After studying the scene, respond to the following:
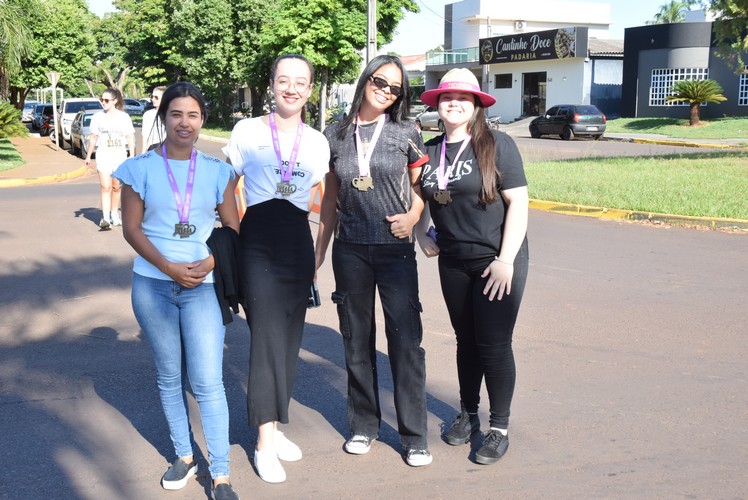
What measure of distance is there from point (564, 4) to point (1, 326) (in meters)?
72.8

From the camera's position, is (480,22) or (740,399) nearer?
(740,399)

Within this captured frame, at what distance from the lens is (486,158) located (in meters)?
3.80

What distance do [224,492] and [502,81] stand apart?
168 ft

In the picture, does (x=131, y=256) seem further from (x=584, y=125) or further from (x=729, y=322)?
(x=584, y=125)

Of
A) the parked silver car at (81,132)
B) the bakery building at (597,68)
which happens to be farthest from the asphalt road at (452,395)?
the bakery building at (597,68)

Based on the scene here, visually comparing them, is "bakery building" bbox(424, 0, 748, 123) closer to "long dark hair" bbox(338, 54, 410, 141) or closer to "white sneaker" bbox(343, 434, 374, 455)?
"long dark hair" bbox(338, 54, 410, 141)

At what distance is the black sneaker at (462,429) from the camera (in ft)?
14.0

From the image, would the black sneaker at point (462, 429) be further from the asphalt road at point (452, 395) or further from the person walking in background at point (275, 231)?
the person walking in background at point (275, 231)

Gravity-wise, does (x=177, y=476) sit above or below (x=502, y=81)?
below

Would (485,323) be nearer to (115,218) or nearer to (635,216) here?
(635,216)

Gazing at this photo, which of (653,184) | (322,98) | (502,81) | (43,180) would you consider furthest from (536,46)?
(653,184)

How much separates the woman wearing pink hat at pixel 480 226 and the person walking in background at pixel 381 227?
16cm

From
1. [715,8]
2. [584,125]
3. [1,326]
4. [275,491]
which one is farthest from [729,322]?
[584,125]

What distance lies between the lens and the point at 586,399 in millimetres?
4840
